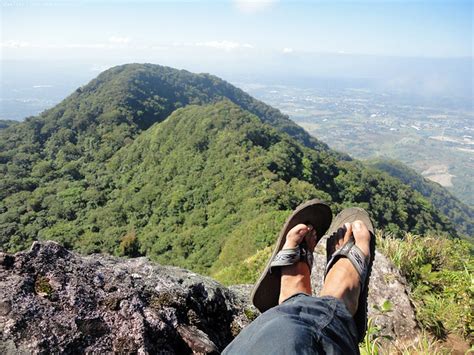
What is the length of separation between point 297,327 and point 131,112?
2374 inches

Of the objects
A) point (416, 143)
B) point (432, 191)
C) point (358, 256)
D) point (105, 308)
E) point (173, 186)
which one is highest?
point (105, 308)

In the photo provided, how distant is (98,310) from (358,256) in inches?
77.2

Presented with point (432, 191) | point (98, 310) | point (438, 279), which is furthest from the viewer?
point (432, 191)

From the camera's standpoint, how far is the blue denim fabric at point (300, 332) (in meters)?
1.51

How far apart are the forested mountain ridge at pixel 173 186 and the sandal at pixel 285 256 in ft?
40.0

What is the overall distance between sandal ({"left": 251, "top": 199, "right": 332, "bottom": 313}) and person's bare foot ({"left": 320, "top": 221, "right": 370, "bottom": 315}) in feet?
0.70

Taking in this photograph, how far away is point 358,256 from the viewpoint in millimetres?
2834

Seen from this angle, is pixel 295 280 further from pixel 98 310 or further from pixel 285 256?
pixel 98 310

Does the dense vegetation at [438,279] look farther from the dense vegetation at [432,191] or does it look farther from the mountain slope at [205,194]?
the dense vegetation at [432,191]

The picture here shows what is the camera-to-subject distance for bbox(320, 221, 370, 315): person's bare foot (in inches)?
92.7

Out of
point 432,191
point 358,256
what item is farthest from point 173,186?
point 432,191

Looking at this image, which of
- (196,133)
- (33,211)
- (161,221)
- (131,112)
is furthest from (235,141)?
(131,112)

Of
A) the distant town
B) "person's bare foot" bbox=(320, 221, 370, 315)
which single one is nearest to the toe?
"person's bare foot" bbox=(320, 221, 370, 315)

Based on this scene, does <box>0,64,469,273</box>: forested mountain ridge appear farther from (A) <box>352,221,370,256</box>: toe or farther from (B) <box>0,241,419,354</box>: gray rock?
(B) <box>0,241,419,354</box>: gray rock
